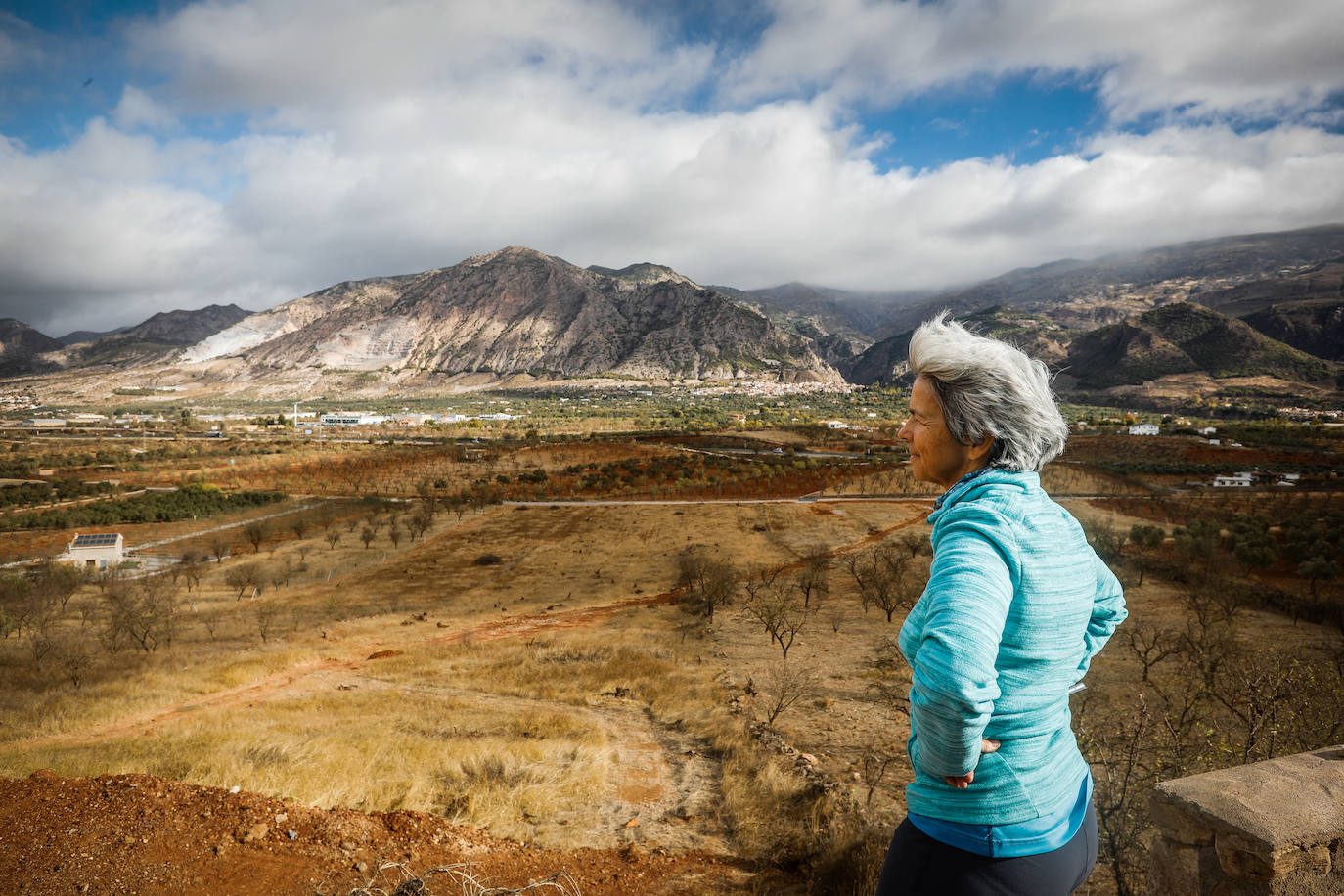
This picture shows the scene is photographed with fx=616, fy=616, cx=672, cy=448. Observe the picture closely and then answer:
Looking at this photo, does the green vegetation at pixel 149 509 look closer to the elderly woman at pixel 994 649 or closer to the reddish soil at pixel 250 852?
the reddish soil at pixel 250 852

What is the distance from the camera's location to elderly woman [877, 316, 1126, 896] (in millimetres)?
1363

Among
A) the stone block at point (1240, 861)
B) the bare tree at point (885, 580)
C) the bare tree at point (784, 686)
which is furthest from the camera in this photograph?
the bare tree at point (885, 580)

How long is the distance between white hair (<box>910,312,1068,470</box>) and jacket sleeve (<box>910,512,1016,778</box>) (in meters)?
0.33

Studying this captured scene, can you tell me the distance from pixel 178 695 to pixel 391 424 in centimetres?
10078

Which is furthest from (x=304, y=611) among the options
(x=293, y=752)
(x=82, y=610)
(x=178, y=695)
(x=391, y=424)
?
(x=391, y=424)

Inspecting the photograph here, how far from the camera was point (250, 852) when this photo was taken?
488 cm

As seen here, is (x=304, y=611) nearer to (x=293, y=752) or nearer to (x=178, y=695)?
(x=178, y=695)

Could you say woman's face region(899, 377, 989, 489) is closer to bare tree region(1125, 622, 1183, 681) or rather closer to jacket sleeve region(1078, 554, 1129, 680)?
jacket sleeve region(1078, 554, 1129, 680)

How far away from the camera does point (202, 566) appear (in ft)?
93.4

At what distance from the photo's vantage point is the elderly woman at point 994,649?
1.36m

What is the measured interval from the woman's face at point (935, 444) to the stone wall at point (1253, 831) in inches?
83.0

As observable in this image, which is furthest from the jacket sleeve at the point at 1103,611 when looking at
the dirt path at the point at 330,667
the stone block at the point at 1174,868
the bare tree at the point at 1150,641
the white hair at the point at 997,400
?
the bare tree at the point at 1150,641

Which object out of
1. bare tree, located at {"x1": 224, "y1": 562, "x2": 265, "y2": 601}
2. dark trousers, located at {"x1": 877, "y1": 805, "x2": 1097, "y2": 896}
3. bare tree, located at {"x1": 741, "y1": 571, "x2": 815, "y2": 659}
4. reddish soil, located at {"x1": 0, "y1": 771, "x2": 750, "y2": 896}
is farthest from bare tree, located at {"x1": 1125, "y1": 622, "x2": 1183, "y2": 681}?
bare tree, located at {"x1": 224, "y1": 562, "x2": 265, "y2": 601}

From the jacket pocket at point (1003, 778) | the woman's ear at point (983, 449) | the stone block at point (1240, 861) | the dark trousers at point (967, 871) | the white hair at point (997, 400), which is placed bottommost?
the stone block at point (1240, 861)
